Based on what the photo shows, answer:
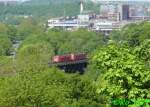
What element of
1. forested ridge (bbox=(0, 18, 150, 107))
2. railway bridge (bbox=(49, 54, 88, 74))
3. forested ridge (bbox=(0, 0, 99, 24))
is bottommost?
forested ridge (bbox=(0, 0, 99, 24))

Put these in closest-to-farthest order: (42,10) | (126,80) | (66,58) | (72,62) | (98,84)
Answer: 1. (126,80)
2. (98,84)
3. (72,62)
4. (66,58)
5. (42,10)

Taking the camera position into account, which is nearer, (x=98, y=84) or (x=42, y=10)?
(x=98, y=84)

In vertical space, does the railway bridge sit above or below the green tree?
below

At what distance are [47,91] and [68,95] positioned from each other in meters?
3.41

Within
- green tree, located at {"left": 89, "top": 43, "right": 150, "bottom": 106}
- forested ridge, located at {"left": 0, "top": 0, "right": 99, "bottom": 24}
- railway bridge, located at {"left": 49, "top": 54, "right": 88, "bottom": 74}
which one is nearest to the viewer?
green tree, located at {"left": 89, "top": 43, "right": 150, "bottom": 106}

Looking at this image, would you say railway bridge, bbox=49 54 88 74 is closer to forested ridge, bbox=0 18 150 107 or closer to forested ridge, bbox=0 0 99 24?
forested ridge, bbox=0 18 150 107

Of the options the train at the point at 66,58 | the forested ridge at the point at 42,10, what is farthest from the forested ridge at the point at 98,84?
the forested ridge at the point at 42,10

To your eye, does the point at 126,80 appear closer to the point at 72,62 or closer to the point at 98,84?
the point at 98,84

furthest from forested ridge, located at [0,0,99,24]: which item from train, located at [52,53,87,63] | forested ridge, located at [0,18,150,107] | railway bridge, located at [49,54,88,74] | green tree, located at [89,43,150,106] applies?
green tree, located at [89,43,150,106]

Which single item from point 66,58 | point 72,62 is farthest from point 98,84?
point 66,58

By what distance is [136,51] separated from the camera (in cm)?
1089

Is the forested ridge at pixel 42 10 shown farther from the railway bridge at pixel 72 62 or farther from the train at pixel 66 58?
the railway bridge at pixel 72 62

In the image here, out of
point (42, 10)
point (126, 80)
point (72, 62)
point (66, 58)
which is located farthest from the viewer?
point (42, 10)

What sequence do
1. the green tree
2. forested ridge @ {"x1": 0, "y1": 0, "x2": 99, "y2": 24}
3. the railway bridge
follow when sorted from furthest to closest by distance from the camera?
forested ridge @ {"x1": 0, "y1": 0, "x2": 99, "y2": 24}
the railway bridge
the green tree
